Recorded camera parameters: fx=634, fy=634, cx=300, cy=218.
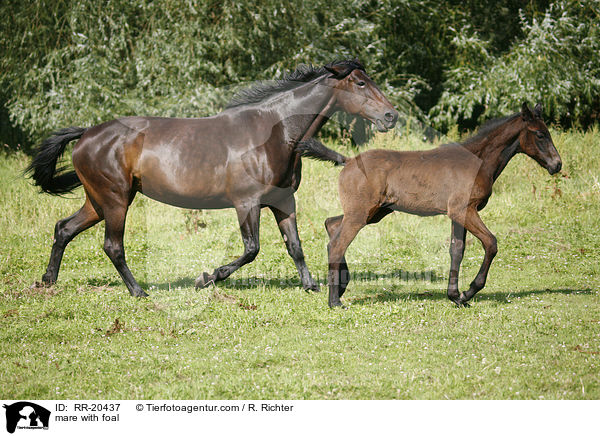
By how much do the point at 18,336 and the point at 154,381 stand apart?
2000mm

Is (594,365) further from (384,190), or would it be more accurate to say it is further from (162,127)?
(162,127)

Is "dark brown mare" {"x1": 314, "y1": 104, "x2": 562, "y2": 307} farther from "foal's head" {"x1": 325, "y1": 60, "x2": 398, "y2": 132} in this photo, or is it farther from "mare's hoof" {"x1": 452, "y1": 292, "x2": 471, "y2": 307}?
"foal's head" {"x1": 325, "y1": 60, "x2": 398, "y2": 132}

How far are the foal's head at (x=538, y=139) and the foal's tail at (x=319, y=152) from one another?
2033 mm

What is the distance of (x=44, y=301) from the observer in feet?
24.5

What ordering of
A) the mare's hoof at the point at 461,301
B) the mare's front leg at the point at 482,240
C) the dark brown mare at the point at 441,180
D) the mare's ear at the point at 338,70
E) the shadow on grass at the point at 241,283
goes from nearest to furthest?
the mare's front leg at the point at 482,240, the dark brown mare at the point at 441,180, the mare's hoof at the point at 461,301, the mare's ear at the point at 338,70, the shadow on grass at the point at 241,283

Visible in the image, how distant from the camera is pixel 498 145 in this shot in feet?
23.4

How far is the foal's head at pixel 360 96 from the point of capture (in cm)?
715

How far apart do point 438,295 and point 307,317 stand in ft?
6.33

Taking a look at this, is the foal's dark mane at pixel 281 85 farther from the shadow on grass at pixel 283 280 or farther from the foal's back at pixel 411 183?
the shadow on grass at pixel 283 280

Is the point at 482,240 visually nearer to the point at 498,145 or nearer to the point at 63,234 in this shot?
the point at 498,145

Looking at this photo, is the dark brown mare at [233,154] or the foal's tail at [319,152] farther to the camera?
the dark brown mare at [233,154]
